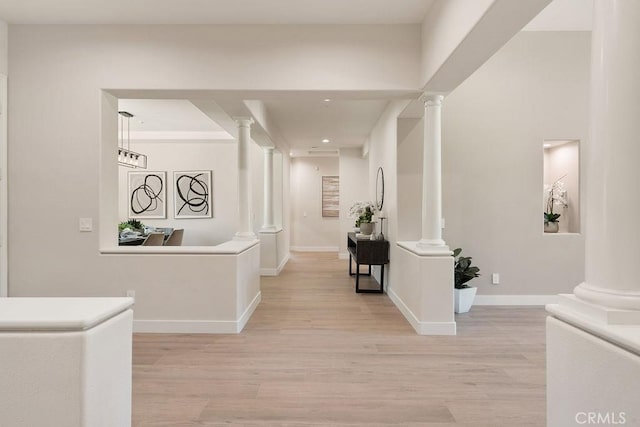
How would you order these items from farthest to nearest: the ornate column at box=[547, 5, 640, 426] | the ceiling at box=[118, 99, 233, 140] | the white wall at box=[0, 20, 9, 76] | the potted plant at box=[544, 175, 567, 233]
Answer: the ceiling at box=[118, 99, 233, 140], the potted plant at box=[544, 175, 567, 233], the white wall at box=[0, 20, 9, 76], the ornate column at box=[547, 5, 640, 426]

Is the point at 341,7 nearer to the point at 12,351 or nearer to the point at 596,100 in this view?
the point at 596,100

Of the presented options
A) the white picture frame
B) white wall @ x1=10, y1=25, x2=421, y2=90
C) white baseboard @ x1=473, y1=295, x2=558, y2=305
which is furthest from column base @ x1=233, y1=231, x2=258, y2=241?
the white picture frame

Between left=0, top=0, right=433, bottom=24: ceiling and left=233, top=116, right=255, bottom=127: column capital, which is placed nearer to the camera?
left=0, top=0, right=433, bottom=24: ceiling

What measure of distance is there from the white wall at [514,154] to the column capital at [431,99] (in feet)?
3.48

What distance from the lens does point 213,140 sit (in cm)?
807

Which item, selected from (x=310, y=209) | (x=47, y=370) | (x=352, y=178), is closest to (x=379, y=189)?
(x=352, y=178)

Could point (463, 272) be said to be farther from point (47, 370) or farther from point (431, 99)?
point (47, 370)

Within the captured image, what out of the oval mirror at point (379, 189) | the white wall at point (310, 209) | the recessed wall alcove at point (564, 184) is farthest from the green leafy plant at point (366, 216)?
the white wall at point (310, 209)

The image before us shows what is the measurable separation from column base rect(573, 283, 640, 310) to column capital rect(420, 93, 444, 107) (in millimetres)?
2644

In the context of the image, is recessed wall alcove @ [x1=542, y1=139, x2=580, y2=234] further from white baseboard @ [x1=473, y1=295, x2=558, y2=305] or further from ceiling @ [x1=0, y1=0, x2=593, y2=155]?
ceiling @ [x1=0, y1=0, x2=593, y2=155]

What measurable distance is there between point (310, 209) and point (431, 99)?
6959 millimetres

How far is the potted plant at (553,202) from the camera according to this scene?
478 cm

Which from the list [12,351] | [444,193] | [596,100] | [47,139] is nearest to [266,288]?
[444,193]

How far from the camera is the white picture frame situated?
812cm
